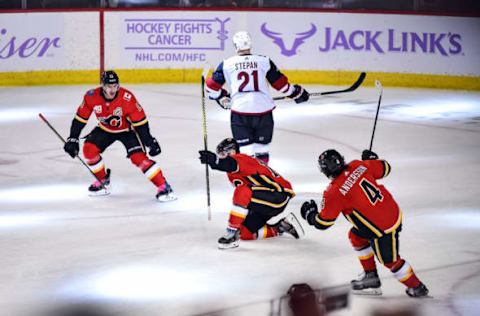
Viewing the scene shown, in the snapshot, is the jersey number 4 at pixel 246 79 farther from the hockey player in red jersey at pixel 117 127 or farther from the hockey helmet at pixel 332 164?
the hockey helmet at pixel 332 164

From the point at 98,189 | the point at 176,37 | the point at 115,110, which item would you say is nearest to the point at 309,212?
the point at 115,110

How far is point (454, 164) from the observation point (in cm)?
1047

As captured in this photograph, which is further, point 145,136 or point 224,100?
point 145,136

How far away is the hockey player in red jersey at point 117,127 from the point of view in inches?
352

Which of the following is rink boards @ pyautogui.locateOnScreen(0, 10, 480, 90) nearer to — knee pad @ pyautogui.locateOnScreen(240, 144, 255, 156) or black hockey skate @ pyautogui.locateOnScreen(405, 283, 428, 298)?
knee pad @ pyautogui.locateOnScreen(240, 144, 255, 156)

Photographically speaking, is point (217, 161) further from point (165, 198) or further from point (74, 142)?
point (74, 142)

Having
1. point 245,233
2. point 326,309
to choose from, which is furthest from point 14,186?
point 326,309

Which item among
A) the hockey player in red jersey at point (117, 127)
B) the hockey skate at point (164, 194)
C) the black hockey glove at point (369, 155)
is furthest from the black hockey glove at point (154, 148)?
the black hockey glove at point (369, 155)

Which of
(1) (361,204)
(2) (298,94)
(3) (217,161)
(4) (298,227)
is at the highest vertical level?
(2) (298,94)

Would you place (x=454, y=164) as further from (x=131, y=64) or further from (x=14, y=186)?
(x=131, y=64)

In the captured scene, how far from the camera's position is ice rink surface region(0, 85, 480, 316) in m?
Answer: 6.25

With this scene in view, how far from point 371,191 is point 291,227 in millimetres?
1748

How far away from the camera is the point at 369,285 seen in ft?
20.2

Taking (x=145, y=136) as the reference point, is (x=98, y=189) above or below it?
below
